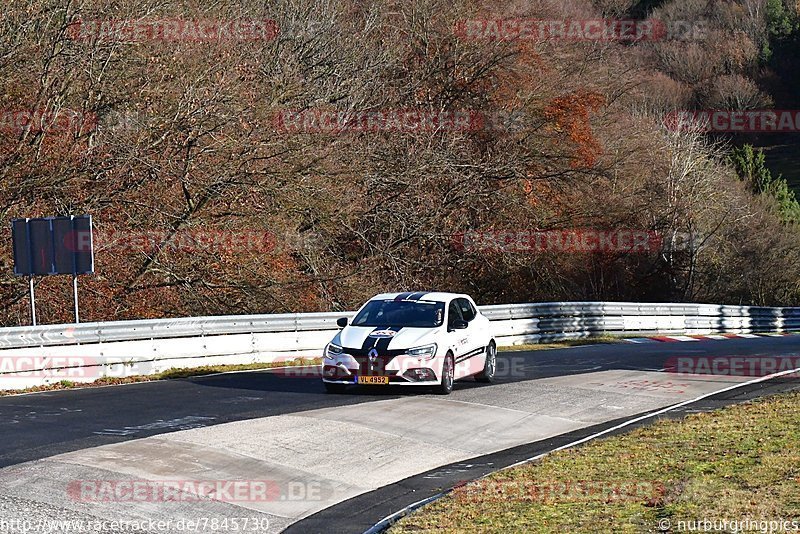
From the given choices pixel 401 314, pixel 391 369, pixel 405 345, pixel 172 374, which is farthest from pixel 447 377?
pixel 172 374

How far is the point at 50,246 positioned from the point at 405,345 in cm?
692

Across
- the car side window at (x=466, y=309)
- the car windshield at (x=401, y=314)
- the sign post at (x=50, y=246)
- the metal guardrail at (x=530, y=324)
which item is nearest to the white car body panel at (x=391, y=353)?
the car windshield at (x=401, y=314)

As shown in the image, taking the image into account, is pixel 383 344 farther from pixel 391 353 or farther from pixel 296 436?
pixel 296 436

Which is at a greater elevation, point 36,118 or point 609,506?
point 36,118

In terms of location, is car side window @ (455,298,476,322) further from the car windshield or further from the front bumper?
the front bumper

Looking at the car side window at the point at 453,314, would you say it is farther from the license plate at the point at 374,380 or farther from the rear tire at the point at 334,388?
the rear tire at the point at 334,388

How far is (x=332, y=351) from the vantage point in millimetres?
15633

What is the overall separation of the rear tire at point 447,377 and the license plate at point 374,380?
33.4 inches

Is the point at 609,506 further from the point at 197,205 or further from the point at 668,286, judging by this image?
the point at 668,286

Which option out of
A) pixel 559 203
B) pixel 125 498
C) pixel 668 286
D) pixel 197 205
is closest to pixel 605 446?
pixel 125 498

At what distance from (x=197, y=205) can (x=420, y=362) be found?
15071 mm

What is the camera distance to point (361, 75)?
125 ft

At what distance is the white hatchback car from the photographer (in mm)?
15367

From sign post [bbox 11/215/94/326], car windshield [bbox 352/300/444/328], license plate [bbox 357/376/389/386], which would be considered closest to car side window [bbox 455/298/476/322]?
car windshield [bbox 352/300/444/328]
